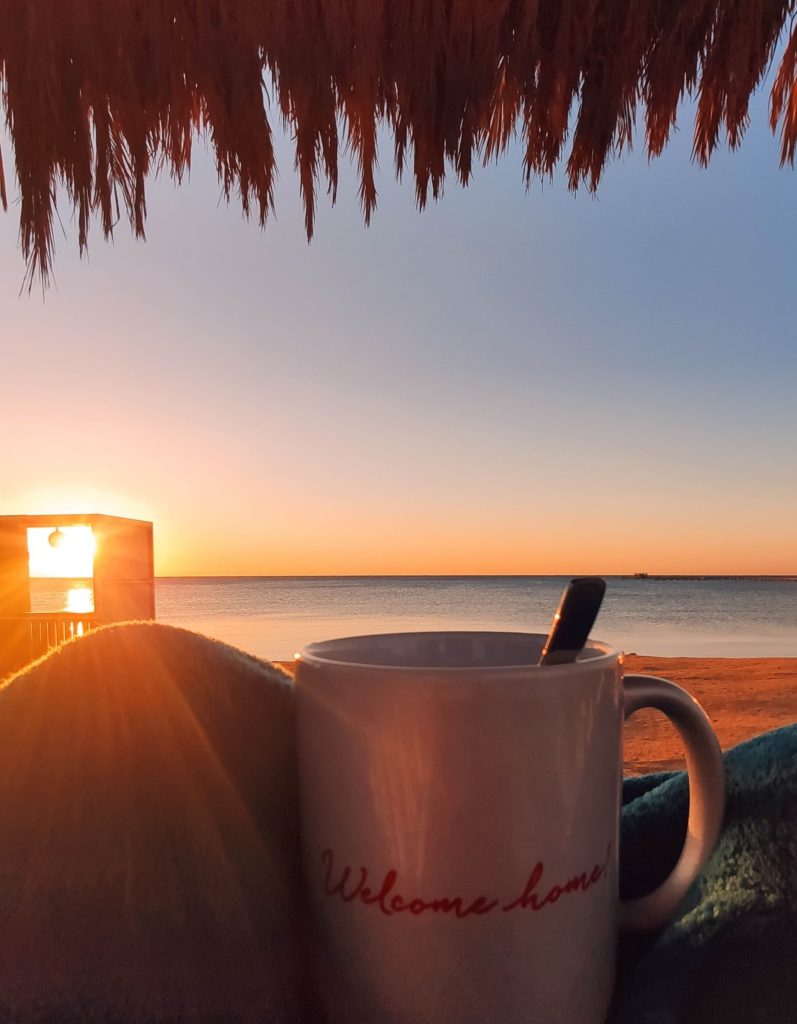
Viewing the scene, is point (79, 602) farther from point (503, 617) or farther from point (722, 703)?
point (722, 703)

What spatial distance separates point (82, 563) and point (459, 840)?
4.73m

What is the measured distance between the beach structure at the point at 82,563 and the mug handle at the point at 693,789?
170 inches

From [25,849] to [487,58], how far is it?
47.6 inches

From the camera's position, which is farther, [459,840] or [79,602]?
[79,602]

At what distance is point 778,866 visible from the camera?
298 millimetres

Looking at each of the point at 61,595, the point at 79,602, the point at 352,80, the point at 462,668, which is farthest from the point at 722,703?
the point at 61,595

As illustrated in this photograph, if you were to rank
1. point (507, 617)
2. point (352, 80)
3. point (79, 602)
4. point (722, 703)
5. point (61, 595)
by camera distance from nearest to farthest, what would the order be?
point (352, 80)
point (722, 703)
point (507, 617)
point (79, 602)
point (61, 595)

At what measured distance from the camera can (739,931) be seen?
0.29m

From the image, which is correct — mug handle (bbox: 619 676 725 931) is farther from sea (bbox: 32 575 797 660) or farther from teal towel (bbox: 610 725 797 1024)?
sea (bbox: 32 575 797 660)

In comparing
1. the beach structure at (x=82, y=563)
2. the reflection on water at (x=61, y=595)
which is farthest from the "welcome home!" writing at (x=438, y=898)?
the reflection on water at (x=61, y=595)

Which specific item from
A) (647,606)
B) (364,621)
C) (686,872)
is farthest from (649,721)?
(647,606)

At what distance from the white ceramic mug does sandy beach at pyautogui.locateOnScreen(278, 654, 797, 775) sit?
1.38 meters

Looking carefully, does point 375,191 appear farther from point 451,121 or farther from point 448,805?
point 448,805

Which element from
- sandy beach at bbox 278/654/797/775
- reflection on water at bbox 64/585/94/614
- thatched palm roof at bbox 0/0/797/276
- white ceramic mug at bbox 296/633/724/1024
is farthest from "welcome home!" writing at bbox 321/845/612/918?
reflection on water at bbox 64/585/94/614
